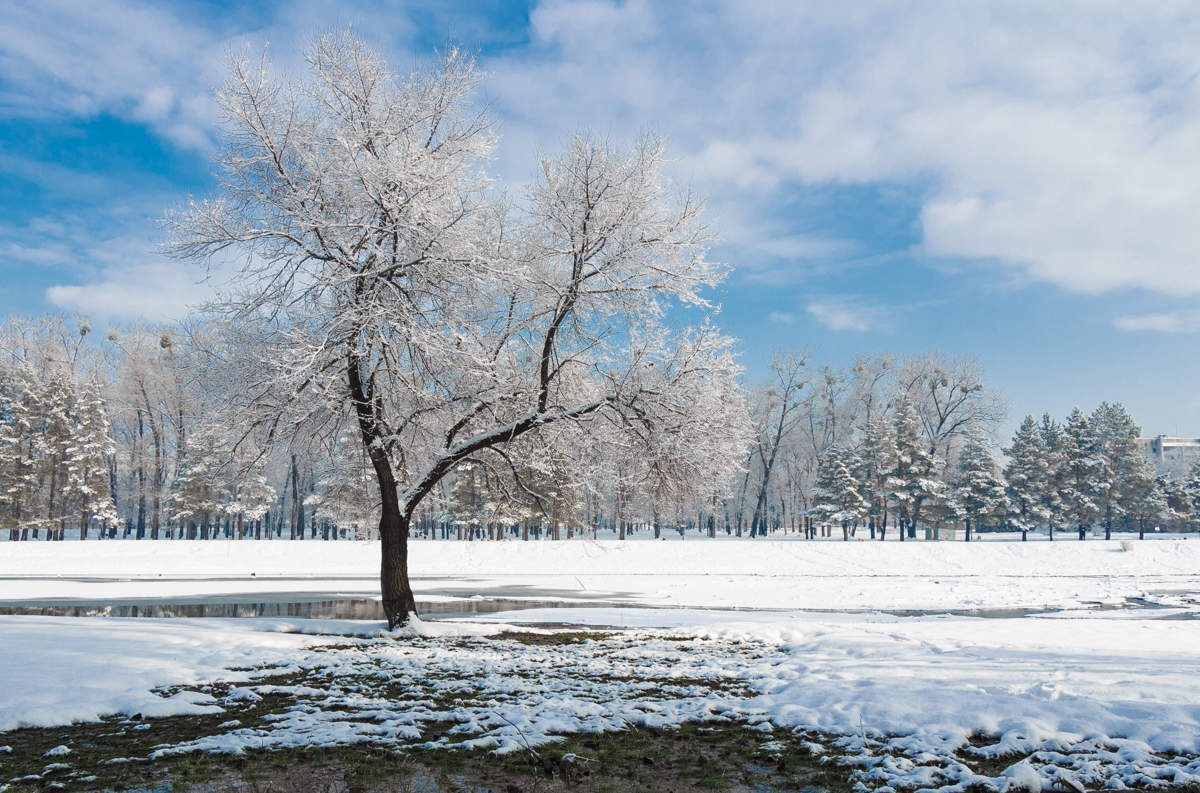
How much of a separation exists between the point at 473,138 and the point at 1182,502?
72507mm

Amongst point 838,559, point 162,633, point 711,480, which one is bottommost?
point 838,559

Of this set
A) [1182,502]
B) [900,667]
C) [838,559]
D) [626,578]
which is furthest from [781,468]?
[900,667]

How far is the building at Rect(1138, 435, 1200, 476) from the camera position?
116 metres

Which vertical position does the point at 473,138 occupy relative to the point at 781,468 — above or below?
above

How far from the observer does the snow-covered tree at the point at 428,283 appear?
39.2ft

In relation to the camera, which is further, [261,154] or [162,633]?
[261,154]

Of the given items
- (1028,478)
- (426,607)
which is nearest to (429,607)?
(426,607)

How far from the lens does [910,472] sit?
55594 mm

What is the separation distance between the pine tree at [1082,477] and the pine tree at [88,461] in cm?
7300

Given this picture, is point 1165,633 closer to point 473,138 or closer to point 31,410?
point 473,138

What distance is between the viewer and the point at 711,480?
528 inches

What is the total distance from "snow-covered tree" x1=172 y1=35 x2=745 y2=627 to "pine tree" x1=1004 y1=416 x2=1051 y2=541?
2111 inches

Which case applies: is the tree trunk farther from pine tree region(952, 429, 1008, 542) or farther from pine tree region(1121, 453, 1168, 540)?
pine tree region(1121, 453, 1168, 540)

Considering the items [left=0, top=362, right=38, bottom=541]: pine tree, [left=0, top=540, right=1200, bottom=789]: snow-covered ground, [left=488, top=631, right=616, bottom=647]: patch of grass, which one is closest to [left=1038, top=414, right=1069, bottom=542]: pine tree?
[left=0, top=540, right=1200, bottom=789]: snow-covered ground
